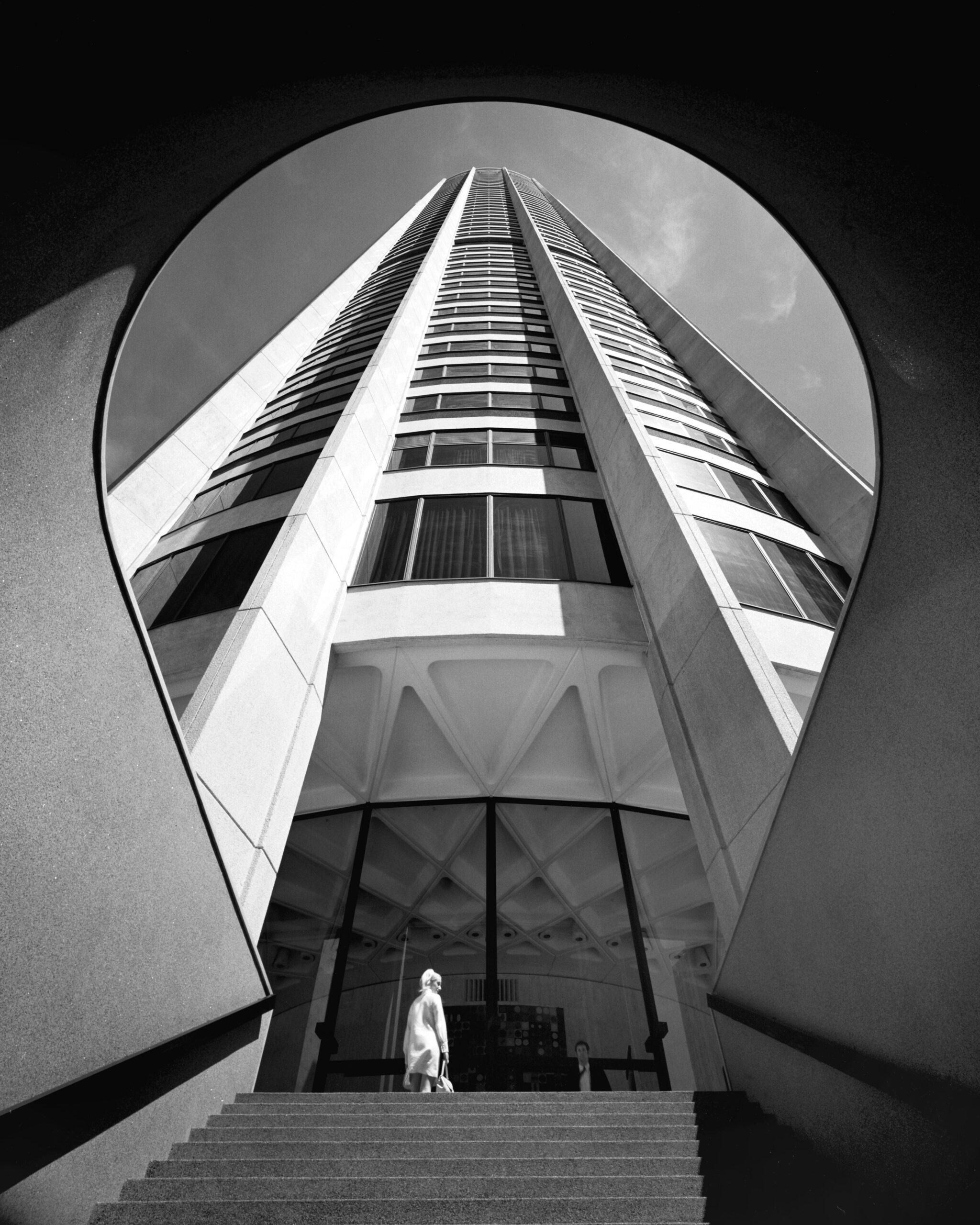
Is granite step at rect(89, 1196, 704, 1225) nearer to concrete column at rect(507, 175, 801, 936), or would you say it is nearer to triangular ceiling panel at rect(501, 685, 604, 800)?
concrete column at rect(507, 175, 801, 936)

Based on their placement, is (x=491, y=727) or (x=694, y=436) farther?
(x=694, y=436)

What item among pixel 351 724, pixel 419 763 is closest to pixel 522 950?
pixel 419 763

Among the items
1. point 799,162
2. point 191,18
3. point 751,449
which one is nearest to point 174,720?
point 191,18

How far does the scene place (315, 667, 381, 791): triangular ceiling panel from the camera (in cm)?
1203

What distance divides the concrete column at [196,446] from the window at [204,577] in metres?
0.87

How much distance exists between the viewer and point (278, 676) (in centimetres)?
912

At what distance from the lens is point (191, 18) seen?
9.05 ft

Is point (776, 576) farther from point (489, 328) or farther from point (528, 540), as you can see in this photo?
point (489, 328)

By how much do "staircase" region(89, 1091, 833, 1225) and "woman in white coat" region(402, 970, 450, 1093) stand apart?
1.93m

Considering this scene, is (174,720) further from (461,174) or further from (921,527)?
(461,174)

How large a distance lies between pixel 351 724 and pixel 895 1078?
35.3ft

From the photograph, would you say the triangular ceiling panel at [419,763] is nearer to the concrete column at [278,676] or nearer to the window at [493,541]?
the concrete column at [278,676]

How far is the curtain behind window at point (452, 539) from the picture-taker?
1241 centimetres

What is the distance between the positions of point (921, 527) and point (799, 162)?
1889 mm
